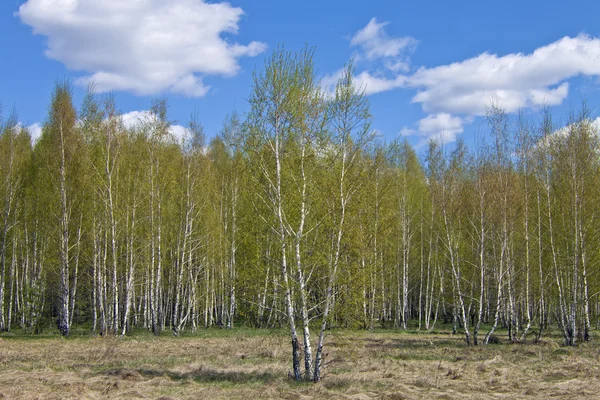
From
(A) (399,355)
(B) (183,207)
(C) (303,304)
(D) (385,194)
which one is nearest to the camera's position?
(C) (303,304)

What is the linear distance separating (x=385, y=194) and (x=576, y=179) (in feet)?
33.7

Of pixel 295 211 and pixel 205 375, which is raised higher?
pixel 295 211

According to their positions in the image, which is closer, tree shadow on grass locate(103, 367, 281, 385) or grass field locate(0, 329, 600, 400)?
grass field locate(0, 329, 600, 400)

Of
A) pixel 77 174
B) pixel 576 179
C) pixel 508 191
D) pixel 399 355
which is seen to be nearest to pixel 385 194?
pixel 508 191

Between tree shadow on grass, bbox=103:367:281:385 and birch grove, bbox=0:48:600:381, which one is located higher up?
birch grove, bbox=0:48:600:381

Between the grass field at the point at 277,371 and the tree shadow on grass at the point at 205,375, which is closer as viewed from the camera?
the grass field at the point at 277,371

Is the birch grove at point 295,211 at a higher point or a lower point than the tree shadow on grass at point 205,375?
higher

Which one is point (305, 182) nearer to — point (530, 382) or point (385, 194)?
point (530, 382)

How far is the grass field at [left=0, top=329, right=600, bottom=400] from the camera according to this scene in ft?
32.3

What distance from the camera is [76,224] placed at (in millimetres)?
23016

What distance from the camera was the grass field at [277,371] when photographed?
9.84 m

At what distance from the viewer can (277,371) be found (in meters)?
12.4

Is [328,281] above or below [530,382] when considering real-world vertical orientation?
above

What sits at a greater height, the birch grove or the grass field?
the birch grove
